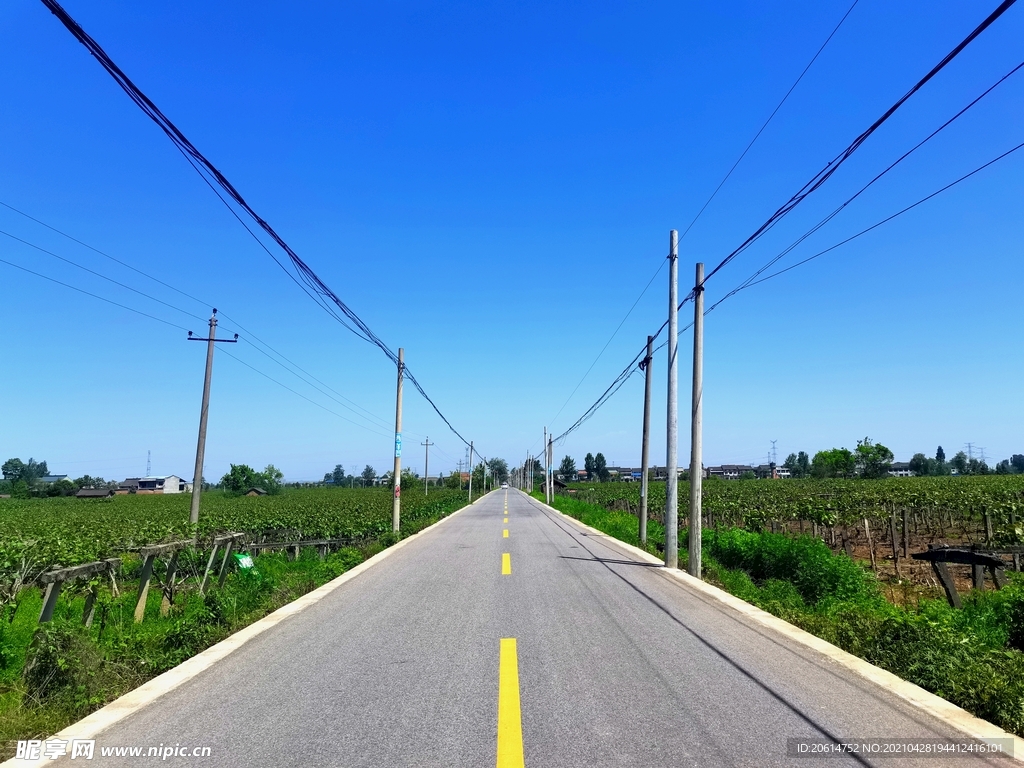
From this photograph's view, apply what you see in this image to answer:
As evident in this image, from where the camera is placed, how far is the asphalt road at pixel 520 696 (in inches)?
158

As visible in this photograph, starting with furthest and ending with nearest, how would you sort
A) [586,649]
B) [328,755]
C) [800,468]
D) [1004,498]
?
1. [800,468]
2. [1004,498]
3. [586,649]
4. [328,755]

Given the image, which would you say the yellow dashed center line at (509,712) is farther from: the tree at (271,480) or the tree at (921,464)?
the tree at (921,464)

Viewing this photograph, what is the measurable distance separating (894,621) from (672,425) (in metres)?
7.64

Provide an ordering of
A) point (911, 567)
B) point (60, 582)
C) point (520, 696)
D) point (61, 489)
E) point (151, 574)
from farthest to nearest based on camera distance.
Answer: point (61, 489) < point (911, 567) < point (151, 574) < point (60, 582) < point (520, 696)

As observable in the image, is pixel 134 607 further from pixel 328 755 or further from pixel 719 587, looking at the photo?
pixel 719 587

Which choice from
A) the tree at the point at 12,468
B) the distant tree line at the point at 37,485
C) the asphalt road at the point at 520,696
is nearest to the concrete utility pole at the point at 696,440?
the asphalt road at the point at 520,696

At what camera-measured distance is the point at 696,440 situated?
42.0 feet

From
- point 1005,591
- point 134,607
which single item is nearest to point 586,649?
point 134,607

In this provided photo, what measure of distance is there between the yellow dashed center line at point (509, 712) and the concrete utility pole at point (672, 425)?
7978 mm

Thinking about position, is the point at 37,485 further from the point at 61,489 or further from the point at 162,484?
the point at 162,484

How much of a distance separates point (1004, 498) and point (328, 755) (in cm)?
3879

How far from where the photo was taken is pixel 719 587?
1173cm

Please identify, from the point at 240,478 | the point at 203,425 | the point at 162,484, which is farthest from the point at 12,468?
the point at 203,425

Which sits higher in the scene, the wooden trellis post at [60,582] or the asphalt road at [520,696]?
the wooden trellis post at [60,582]
